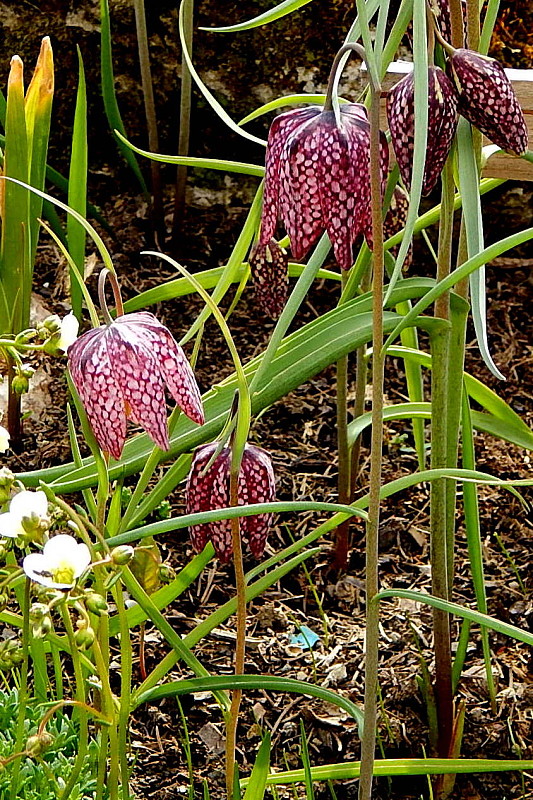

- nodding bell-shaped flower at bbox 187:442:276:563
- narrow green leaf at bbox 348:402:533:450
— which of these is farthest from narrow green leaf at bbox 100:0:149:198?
nodding bell-shaped flower at bbox 187:442:276:563

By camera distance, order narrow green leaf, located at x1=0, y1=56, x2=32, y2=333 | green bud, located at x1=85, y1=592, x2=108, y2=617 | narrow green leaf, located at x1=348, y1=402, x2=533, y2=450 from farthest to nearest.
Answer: narrow green leaf, located at x1=0, y1=56, x2=32, y2=333, narrow green leaf, located at x1=348, y1=402, x2=533, y2=450, green bud, located at x1=85, y1=592, x2=108, y2=617

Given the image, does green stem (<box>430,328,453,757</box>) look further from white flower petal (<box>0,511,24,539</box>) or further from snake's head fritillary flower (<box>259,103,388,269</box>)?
white flower petal (<box>0,511,24,539</box>)

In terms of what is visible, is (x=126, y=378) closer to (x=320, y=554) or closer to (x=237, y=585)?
(x=237, y=585)

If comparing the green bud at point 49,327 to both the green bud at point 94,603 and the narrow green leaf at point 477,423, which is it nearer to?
the green bud at point 94,603

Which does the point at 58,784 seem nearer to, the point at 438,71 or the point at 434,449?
the point at 434,449

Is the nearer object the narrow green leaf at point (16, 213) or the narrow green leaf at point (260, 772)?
the narrow green leaf at point (260, 772)

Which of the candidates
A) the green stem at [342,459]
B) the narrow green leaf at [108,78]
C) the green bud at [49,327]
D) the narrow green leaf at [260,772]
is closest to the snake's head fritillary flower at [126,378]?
the green bud at [49,327]

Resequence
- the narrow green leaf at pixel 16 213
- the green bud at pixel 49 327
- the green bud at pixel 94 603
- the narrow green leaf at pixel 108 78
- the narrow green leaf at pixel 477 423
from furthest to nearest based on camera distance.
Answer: the narrow green leaf at pixel 108 78 < the narrow green leaf at pixel 16 213 < the narrow green leaf at pixel 477 423 < the green bud at pixel 49 327 < the green bud at pixel 94 603
